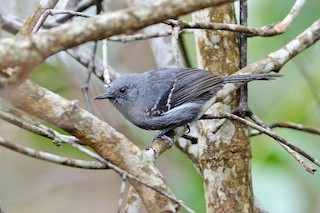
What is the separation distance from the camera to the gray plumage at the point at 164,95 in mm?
4047

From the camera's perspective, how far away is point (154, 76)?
14.5 feet

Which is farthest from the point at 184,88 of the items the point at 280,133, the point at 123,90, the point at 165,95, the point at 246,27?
the point at 280,133

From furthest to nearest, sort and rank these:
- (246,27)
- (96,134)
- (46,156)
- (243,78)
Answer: (243,78) → (246,27) → (96,134) → (46,156)

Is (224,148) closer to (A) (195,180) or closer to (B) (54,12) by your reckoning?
(A) (195,180)

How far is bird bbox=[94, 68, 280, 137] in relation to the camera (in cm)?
404

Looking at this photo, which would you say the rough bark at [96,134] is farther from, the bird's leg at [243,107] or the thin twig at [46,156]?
the bird's leg at [243,107]

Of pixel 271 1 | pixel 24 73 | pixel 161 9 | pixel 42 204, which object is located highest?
pixel 271 1

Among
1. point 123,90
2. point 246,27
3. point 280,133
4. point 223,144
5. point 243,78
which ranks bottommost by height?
point 223,144

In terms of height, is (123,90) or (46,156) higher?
(123,90)

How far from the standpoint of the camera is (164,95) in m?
4.36

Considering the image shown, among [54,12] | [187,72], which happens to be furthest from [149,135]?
[54,12]

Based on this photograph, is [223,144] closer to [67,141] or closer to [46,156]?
[67,141]

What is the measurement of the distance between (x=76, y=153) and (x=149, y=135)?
1024 millimetres

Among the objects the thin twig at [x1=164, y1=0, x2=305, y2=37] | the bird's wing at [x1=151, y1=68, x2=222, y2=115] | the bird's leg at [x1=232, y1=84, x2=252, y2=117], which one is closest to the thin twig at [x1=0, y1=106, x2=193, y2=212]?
the thin twig at [x1=164, y1=0, x2=305, y2=37]
